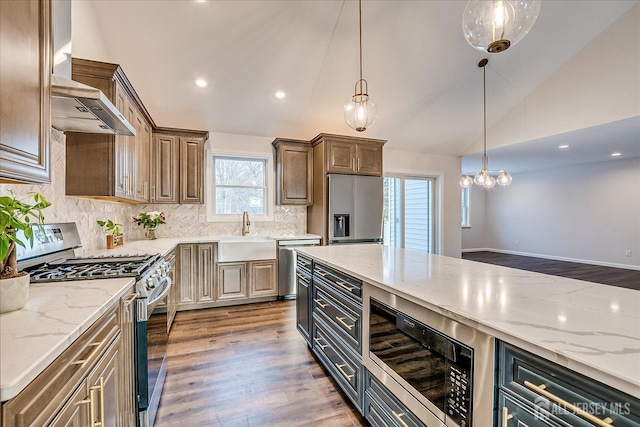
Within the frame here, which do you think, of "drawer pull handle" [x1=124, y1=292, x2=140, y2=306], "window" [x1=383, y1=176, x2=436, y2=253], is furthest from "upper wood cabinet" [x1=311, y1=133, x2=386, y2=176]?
"drawer pull handle" [x1=124, y1=292, x2=140, y2=306]

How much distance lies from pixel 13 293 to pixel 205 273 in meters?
2.83

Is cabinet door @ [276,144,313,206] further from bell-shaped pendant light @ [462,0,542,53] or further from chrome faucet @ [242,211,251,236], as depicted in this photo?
bell-shaped pendant light @ [462,0,542,53]

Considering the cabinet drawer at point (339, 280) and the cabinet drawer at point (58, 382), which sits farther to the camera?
the cabinet drawer at point (339, 280)

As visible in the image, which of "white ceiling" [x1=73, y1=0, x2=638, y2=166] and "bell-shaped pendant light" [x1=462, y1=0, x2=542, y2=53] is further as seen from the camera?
"white ceiling" [x1=73, y1=0, x2=638, y2=166]

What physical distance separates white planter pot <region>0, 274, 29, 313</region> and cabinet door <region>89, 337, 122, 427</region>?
37 centimetres

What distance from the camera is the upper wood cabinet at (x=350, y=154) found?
14.1 feet

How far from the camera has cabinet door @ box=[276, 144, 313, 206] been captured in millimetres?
4469

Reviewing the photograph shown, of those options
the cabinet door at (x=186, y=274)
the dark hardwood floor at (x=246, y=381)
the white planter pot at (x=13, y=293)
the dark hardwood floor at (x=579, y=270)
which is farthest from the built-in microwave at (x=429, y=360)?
the dark hardwood floor at (x=579, y=270)

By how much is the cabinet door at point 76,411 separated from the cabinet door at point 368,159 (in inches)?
157

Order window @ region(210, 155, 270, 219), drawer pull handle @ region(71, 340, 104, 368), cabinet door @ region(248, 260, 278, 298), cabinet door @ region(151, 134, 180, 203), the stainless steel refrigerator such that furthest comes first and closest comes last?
1. window @ region(210, 155, 270, 219)
2. the stainless steel refrigerator
3. cabinet door @ region(248, 260, 278, 298)
4. cabinet door @ region(151, 134, 180, 203)
5. drawer pull handle @ region(71, 340, 104, 368)

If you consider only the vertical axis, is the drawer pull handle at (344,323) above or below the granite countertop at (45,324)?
below

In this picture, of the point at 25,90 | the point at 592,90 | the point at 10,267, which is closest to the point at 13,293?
the point at 10,267

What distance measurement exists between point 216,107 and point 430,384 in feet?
13.5

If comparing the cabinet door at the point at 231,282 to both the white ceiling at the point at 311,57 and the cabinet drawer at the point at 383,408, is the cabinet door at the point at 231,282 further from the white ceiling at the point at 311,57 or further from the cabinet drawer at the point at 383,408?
the cabinet drawer at the point at 383,408
